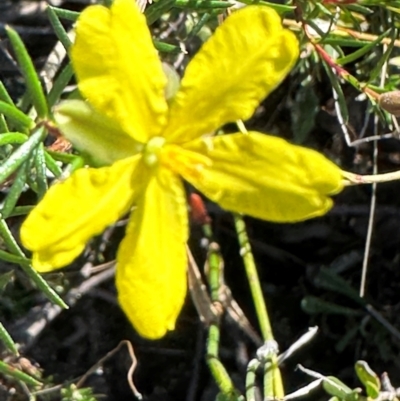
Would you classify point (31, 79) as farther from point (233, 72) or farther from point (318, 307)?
point (318, 307)

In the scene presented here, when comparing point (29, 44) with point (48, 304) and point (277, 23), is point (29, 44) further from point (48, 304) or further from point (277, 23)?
point (277, 23)

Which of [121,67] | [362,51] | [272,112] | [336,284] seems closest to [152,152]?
[121,67]

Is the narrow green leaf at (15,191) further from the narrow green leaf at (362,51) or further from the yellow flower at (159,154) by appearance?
the narrow green leaf at (362,51)

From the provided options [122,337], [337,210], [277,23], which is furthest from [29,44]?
[277,23]

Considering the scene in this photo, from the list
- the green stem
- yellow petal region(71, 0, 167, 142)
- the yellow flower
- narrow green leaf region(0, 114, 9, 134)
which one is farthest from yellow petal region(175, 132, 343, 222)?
the green stem

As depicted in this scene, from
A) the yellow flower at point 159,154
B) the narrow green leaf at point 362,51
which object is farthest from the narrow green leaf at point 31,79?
the narrow green leaf at point 362,51
